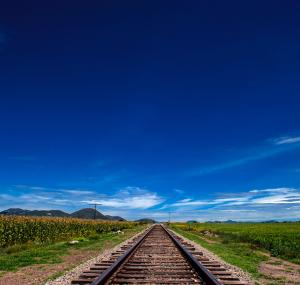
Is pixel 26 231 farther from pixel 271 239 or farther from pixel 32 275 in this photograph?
pixel 271 239

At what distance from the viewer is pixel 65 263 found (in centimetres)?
1241

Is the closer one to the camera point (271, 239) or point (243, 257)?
point (243, 257)

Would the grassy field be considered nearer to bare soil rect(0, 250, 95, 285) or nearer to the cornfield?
bare soil rect(0, 250, 95, 285)

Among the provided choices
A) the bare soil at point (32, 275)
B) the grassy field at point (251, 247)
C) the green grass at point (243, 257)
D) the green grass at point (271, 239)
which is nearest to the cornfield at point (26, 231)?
the grassy field at point (251, 247)

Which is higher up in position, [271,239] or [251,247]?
[271,239]

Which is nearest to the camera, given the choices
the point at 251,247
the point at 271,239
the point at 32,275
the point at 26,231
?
the point at 32,275

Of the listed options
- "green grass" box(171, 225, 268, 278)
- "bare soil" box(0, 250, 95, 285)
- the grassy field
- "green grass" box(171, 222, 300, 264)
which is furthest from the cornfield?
"green grass" box(171, 222, 300, 264)


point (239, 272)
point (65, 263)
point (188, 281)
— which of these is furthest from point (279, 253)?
point (188, 281)

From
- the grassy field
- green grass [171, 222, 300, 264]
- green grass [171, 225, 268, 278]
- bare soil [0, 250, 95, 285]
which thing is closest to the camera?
bare soil [0, 250, 95, 285]

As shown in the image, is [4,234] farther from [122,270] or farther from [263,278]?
[263,278]

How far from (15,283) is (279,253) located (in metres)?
14.7

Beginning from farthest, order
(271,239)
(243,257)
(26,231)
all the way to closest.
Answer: (271,239) < (26,231) < (243,257)

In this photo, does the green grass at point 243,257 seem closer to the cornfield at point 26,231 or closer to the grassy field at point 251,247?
the grassy field at point 251,247

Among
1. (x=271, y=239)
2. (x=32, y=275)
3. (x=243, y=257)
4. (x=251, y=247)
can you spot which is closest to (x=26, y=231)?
(x=251, y=247)
